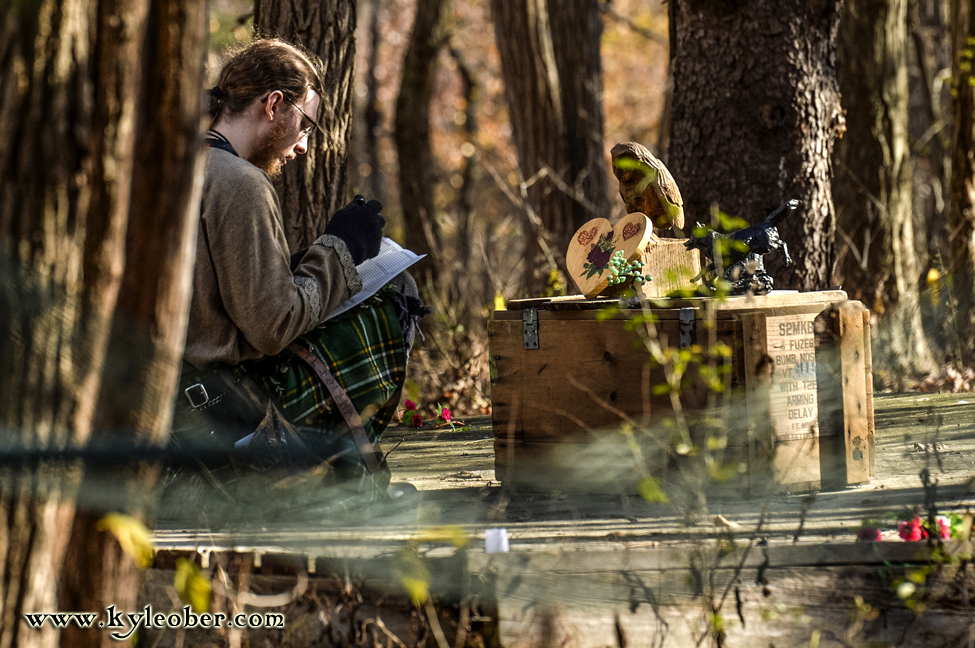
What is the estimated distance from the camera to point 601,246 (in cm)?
378

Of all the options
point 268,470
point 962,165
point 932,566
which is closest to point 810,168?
point 962,165

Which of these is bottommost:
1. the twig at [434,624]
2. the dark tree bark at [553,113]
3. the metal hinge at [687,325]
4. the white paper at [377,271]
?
the twig at [434,624]

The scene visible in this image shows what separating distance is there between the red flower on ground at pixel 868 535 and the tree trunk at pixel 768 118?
2.52 meters

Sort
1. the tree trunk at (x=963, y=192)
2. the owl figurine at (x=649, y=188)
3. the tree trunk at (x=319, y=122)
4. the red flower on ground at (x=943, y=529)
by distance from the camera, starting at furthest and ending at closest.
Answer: the tree trunk at (x=963, y=192) < the tree trunk at (x=319, y=122) < the owl figurine at (x=649, y=188) < the red flower on ground at (x=943, y=529)

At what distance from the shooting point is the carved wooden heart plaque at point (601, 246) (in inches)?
143

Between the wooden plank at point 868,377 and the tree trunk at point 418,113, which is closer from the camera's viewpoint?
the wooden plank at point 868,377

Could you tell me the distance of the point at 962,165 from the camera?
6848mm

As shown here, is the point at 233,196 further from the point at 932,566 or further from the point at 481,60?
the point at 481,60

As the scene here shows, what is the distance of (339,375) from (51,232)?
5.06ft

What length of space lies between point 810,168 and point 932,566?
9.37 feet

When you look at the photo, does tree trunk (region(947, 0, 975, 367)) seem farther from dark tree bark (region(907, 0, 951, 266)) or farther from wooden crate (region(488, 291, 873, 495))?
wooden crate (region(488, 291, 873, 495))

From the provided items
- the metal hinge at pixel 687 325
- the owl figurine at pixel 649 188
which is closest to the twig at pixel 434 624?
the metal hinge at pixel 687 325

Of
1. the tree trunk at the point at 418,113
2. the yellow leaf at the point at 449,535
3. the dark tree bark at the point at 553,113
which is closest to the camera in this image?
Result: the yellow leaf at the point at 449,535

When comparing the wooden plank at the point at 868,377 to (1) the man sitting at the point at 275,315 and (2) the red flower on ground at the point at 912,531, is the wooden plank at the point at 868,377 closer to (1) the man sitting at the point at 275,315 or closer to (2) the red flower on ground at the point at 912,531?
(2) the red flower on ground at the point at 912,531
